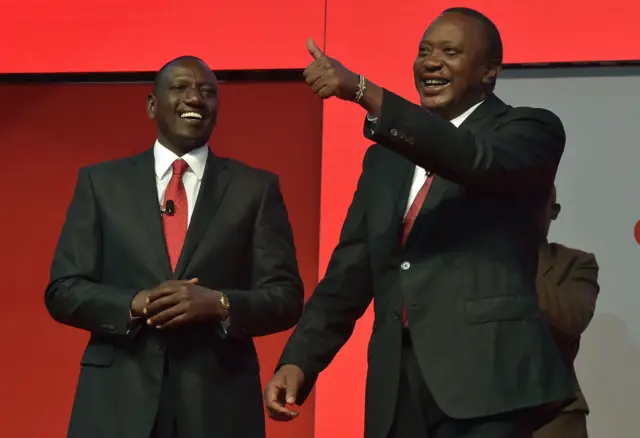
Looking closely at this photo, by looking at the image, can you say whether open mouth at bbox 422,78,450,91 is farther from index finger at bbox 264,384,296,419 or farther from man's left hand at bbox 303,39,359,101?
index finger at bbox 264,384,296,419

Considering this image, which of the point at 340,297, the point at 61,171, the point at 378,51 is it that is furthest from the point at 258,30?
the point at 340,297

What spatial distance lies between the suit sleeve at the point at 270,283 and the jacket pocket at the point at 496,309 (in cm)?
81

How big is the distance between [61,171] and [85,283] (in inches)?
84.2

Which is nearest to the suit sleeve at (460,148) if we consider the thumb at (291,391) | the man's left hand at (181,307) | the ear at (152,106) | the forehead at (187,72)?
the thumb at (291,391)

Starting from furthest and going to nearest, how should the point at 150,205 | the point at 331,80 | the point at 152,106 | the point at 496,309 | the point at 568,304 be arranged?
the point at 568,304 < the point at 152,106 < the point at 150,205 < the point at 496,309 < the point at 331,80

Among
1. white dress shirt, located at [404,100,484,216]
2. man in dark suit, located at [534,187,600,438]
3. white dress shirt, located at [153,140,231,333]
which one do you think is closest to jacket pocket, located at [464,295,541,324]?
white dress shirt, located at [404,100,484,216]

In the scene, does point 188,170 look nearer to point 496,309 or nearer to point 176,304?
point 176,304

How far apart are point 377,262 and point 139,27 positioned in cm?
283

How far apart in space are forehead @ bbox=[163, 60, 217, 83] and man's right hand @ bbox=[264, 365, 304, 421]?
1.09 meters

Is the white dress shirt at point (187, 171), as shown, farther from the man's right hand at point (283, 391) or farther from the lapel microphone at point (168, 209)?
the man's right hand at point (283, 391)

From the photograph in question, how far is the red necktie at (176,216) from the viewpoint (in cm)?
290

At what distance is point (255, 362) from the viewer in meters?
2.96

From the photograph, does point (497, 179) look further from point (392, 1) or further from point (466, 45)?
point (392, 1)

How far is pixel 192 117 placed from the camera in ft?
10.1
